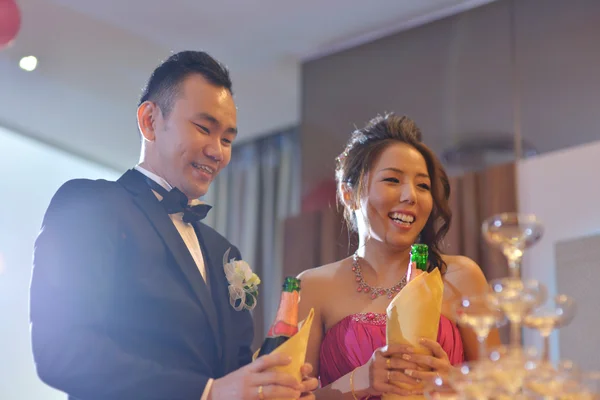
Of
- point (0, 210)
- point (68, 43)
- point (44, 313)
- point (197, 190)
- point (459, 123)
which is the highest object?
point (68, 43)

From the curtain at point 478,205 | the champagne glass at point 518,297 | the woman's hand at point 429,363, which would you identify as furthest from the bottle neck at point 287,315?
the curtain at point 478,205

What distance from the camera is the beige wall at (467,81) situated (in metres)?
4.04

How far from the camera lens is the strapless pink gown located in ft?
7.31

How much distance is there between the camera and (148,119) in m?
2.12

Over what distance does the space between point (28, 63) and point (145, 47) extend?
25.9 inches

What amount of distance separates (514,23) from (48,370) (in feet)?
11.0

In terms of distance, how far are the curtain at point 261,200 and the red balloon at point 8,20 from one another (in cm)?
180

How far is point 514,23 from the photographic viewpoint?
14.2 ft

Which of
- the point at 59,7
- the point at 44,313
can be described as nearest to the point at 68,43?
the point at 59,7

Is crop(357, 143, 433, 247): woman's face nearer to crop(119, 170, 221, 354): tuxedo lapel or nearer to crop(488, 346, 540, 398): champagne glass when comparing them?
crop(119, 170, 221, 354): tuxedo lapel

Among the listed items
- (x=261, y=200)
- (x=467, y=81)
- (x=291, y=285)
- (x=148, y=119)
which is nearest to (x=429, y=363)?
(x=291, y=285)

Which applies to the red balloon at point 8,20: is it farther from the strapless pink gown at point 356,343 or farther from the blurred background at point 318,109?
the strapless pink gown at point 356,343

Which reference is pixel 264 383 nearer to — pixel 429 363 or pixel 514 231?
pixel 429 363

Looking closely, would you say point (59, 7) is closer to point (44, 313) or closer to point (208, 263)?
point (208, 263)
